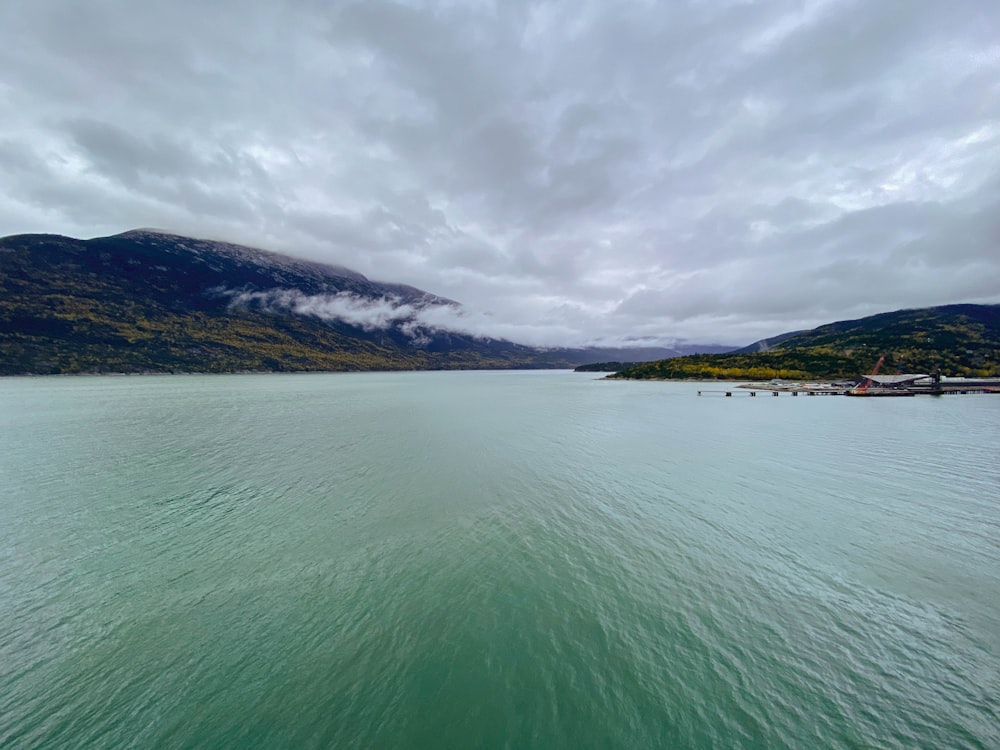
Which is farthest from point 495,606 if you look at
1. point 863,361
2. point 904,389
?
point 863,361

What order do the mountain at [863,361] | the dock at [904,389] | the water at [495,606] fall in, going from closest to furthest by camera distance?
the water at [495,606]
the dock at [904,389]
the mountain at [863,361]

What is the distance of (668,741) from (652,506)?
Result: 1617 cm

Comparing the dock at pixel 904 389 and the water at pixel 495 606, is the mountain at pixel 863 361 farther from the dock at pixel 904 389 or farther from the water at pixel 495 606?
the water at pixel 495 606

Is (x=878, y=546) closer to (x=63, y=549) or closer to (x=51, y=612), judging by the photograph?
(x=51, y=612)

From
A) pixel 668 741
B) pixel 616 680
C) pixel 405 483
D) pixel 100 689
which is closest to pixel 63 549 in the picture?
pixel 100 689

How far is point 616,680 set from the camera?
10703mm

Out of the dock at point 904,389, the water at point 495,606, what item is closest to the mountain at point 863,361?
the dock at point 904,389

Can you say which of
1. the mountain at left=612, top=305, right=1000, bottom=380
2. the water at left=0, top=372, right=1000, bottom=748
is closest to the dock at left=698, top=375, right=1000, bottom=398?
the mountain at left=612, top=305, right=1000, bottom=380

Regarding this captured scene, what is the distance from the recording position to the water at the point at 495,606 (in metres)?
9.48

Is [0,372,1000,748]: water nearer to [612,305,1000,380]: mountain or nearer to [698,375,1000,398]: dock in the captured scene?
[698,375,1000,398]: dock

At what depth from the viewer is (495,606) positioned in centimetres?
1412

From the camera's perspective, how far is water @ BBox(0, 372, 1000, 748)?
9484 mm

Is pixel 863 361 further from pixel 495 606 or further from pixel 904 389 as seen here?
pixel 495 606

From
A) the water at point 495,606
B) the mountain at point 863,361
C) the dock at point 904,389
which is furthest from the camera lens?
the mountain at point 863,361
